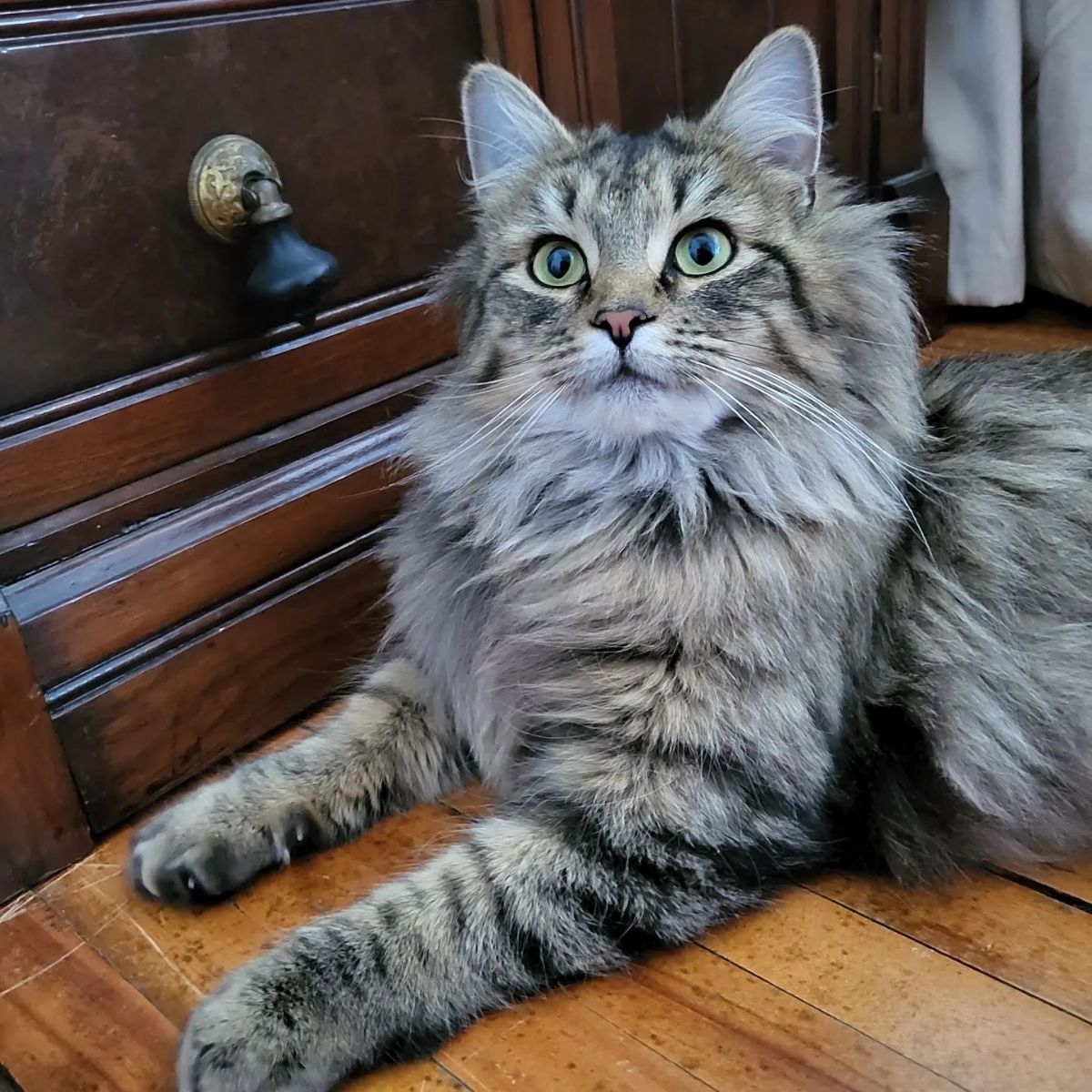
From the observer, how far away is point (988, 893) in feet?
3.80

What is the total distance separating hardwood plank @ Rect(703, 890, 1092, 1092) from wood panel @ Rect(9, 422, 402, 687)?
0.79m

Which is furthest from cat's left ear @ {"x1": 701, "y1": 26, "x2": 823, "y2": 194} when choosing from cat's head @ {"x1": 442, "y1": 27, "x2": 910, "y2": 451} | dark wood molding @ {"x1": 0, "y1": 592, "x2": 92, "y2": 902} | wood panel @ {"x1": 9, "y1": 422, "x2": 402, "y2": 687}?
dark wood molding @ {"x1": 0, "y1": 592, "x2": 92, "y2": 902}

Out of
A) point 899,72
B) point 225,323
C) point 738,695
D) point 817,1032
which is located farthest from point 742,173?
point 899,72

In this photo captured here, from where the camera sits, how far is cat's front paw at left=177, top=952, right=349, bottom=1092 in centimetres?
93

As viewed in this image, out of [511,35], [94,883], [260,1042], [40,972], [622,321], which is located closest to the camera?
[260,1042]

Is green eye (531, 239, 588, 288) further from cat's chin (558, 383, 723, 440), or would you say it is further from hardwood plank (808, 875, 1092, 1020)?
hardwood plank (808, 875, 1092, 1020)

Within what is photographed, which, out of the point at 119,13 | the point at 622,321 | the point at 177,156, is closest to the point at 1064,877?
the point at 622,321

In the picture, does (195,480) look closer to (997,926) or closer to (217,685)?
(217,685)

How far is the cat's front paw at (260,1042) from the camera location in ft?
3.05

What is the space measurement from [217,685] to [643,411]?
2.45ft

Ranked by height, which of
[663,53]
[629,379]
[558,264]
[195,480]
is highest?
[663,53]

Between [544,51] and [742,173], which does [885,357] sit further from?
[544,51]

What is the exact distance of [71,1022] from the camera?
1.08m

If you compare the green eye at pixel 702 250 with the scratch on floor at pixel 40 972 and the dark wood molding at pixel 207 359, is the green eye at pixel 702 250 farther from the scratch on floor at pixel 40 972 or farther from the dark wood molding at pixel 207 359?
the scratch on floor at pixel 40 972
